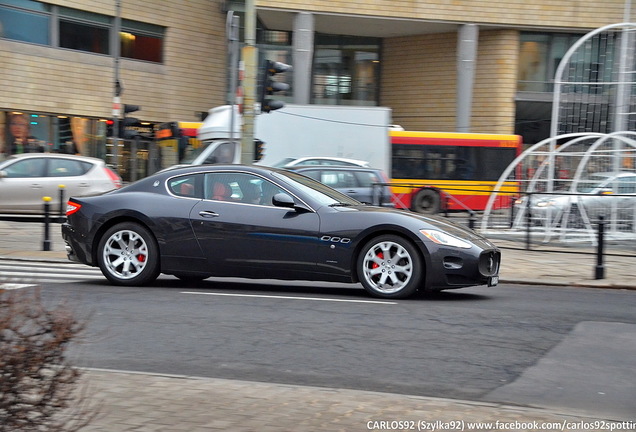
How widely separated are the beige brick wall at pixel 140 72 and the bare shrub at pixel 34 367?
3195 centimetres

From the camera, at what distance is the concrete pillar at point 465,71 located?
37.4 meters

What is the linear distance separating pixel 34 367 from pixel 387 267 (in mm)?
5767

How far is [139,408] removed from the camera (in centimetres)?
455

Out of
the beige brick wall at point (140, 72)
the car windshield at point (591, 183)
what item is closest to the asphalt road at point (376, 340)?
the car windshield at point (591, 183)

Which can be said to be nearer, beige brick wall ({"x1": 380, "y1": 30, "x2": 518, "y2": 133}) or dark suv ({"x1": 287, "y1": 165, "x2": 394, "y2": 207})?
dark suv ({"x1": 287, "y1": 165, "x2": 394, "y2": 207})

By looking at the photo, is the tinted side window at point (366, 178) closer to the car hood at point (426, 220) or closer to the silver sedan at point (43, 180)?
the silver sedan at point (43, 180)

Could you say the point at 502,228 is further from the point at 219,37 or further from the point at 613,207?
the point at 219,37

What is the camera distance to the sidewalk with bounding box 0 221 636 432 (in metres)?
4.29

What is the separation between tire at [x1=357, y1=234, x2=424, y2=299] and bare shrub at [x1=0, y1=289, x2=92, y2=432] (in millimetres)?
5365

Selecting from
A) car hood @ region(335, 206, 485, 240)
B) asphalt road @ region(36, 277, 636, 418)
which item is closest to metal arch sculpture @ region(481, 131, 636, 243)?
asphalt road @ region(36, 277, 636, 418)

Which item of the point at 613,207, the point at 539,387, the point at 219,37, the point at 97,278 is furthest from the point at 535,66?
the point at 539,387

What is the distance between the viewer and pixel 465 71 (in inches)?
1495

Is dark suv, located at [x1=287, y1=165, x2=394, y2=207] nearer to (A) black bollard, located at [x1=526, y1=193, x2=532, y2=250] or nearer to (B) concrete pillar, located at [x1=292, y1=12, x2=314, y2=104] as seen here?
(A) black bollard, located at [x1=526, y1=193, x2=532, y2=250]

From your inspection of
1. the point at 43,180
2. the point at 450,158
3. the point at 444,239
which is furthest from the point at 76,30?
the point at 444,239
